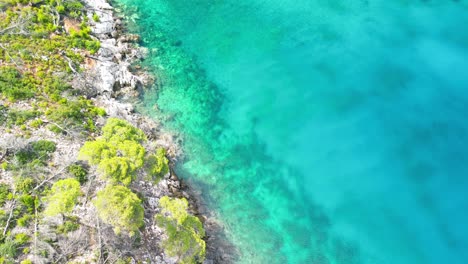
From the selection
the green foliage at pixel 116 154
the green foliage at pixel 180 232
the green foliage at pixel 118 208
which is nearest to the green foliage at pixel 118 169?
the green foliage at pixel 116 154

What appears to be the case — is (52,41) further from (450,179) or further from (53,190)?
(450,179)

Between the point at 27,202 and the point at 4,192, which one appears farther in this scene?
the point at 4,192

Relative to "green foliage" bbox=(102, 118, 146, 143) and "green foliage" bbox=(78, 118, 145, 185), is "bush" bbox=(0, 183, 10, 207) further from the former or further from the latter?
"green foliage" bbox=(102, 118, 146, 143)

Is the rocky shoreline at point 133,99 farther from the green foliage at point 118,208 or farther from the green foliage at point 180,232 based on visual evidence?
the green foliage at point 118,208

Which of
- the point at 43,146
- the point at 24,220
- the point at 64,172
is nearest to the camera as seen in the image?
the point at 24,220

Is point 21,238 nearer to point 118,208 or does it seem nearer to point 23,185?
point 23,185

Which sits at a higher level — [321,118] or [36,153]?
[321,118]

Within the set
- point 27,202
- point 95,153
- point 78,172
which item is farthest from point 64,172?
point 27,202
